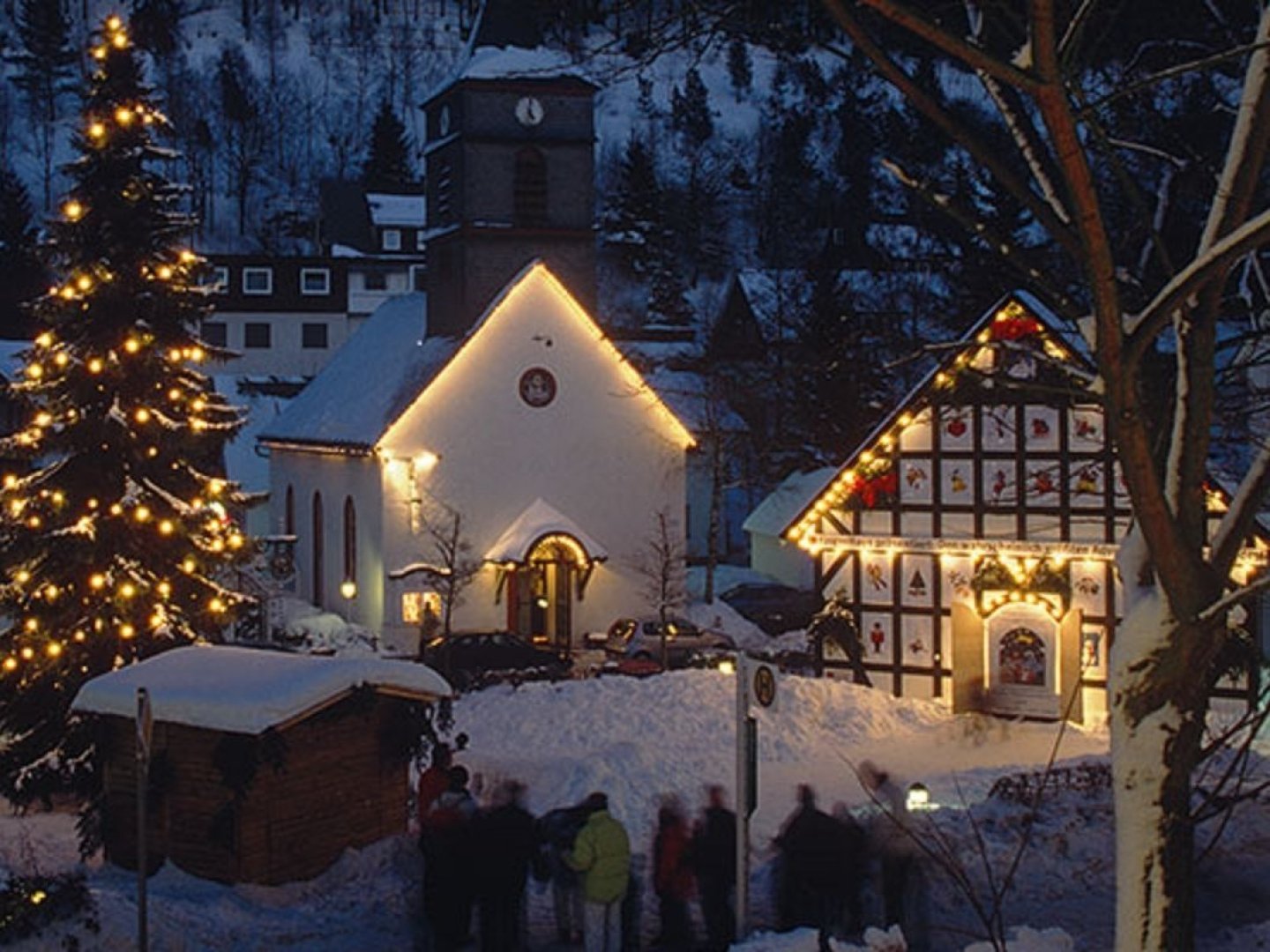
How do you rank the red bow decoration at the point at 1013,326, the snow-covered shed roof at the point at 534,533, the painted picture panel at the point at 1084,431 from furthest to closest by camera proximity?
the snow-covered shed roof at the point at 534,533 → the painted picture panel at the point at 1084,431 → the red bow decoration at the point at 1013,326

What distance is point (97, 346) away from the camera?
22641 millimetres

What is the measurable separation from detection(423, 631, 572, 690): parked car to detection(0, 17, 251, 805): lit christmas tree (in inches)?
352

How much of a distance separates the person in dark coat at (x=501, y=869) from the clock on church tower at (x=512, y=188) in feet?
83.5

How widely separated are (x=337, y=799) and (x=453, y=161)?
25.3m

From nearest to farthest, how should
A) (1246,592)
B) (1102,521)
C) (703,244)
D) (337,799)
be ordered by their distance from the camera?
(1246,592)
(337,799)
(1102,521)
(703,244)

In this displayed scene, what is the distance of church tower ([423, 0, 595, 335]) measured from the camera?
37.8 m

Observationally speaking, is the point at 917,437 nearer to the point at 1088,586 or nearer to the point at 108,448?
the point at 1088,586

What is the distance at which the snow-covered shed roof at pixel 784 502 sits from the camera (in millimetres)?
47844

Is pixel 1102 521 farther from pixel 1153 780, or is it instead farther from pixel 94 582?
pixel 1153 780

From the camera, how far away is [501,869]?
12.9m

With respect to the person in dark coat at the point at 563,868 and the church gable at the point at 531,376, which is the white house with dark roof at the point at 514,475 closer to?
the church gable at the point at 531,376

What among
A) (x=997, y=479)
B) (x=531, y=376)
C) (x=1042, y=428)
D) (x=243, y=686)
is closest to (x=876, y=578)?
(x=997, y=479)

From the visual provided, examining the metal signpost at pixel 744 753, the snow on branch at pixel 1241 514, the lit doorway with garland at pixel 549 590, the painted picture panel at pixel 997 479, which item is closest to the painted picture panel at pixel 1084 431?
the painted picture panel at pixel 997 479

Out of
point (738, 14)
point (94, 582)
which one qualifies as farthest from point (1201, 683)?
point (94, 582)
